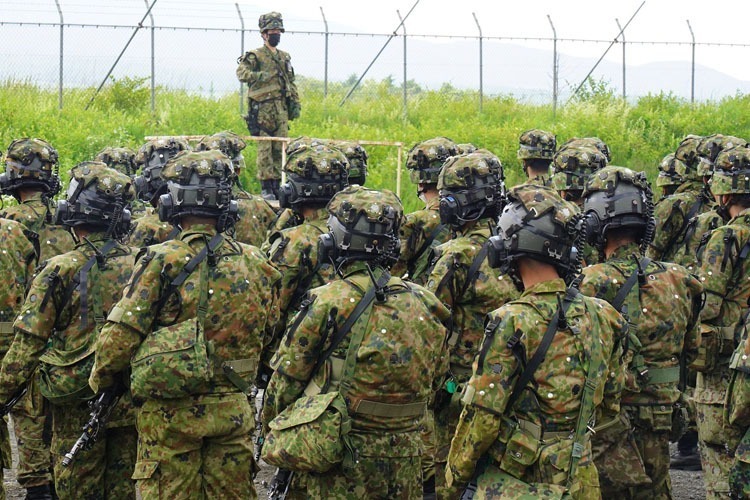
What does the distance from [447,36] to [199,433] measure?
17499 millimetres

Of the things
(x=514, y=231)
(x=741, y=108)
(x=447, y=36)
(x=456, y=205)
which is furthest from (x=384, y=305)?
(x=741, y=108)

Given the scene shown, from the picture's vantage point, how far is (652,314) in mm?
6777

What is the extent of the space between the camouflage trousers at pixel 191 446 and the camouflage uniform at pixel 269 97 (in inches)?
423

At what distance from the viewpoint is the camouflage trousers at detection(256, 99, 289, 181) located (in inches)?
673

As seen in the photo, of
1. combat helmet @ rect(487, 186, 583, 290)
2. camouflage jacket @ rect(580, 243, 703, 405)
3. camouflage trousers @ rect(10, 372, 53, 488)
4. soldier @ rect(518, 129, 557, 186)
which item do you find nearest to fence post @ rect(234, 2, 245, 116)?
soldier @ rect(518, 129, 557, 186)

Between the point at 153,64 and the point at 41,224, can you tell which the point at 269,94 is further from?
the point at 41,224

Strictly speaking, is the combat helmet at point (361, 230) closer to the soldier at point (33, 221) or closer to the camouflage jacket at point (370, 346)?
the camouflage jacket at point (370, 346)

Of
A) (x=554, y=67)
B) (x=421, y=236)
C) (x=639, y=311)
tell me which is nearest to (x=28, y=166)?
(x=421, y=236)

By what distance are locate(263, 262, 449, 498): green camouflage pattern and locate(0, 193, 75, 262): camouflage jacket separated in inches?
148

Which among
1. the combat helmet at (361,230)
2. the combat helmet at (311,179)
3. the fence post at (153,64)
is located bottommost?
the combat helmet at (361,230)

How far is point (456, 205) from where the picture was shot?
7816mm

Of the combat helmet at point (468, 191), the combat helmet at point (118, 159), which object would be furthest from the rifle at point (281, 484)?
the combat helmet at point (118, 159)

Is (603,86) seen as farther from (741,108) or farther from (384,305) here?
(384,305)

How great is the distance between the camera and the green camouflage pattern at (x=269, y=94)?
55.7 ft
